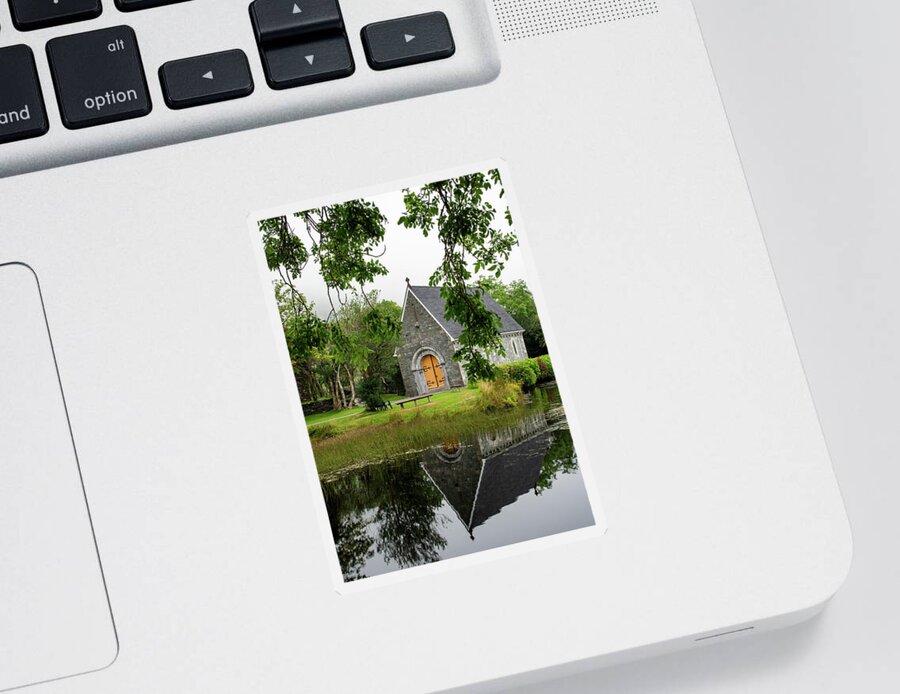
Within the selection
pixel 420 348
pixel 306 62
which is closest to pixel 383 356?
pixel 420 348

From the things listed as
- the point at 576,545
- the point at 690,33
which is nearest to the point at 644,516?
the point at 576,545

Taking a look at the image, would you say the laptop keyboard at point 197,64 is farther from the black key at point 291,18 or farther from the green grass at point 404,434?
the green grass at point 404,434

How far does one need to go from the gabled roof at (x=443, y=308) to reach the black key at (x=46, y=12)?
8.9 inches

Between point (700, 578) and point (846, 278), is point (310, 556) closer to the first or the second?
point (700, 578)

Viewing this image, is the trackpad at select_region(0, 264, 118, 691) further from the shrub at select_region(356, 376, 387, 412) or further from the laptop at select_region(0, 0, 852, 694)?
the shrub at select_region(356, 376, 387, 412)

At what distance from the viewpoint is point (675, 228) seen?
336mm

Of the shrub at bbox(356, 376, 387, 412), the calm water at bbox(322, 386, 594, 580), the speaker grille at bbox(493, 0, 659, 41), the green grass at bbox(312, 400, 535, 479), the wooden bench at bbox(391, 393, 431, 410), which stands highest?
the speaker grille at bbox(493, 0, 659, 41)

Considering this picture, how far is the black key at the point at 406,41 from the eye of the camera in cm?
35

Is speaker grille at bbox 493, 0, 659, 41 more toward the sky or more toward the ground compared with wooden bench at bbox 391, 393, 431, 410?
more toward the sky

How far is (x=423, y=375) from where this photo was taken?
332 mm

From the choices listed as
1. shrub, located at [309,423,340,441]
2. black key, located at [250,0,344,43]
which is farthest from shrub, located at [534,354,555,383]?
black key, located at [250,0,344,43]

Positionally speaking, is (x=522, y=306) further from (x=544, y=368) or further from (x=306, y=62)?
(x=306, y=62)

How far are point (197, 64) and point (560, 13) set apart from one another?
19 cm

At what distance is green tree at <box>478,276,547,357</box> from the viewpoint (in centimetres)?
32
